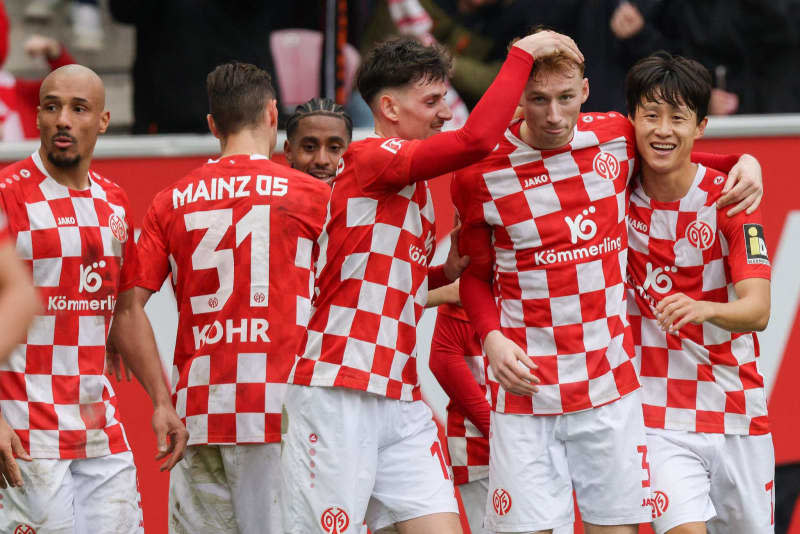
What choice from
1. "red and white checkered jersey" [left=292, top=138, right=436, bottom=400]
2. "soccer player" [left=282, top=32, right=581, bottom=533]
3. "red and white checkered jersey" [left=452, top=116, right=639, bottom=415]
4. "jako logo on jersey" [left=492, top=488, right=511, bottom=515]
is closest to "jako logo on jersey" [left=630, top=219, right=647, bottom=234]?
"red and white checkered jersey" [left=452, top=116, right=639, bottom=415]

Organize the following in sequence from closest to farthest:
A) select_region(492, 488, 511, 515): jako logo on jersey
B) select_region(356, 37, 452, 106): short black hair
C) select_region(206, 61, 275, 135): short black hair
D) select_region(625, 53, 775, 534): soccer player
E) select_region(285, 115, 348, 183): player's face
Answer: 1. select_region(492, 488, 511, 515): jako logo on jersey
2. select_region(356, 37, 452, 106): short black hair
3. select_region(625, 53, 775, 534): soccer player
4. select_region(206, 61, 275, 135): short black hair
5. select_region(285, 115, 348, 183): player's face

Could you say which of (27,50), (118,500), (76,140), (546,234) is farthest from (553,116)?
(27,50)

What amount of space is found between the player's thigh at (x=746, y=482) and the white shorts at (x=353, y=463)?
1042 mm

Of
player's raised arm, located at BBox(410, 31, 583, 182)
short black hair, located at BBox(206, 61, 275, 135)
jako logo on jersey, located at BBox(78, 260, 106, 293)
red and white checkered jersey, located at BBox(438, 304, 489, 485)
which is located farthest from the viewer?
red and white checkered jersey, located at BBox(438, 304, 489, 485)

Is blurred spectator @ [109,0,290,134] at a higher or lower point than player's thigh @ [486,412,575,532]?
higher

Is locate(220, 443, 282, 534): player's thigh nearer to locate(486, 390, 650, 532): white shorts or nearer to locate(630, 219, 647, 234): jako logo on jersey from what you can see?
locate(486, 390, 650, 532): white shorts

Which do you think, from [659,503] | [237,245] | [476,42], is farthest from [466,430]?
[476,42]

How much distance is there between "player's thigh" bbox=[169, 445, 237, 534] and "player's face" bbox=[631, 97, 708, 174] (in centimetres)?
192

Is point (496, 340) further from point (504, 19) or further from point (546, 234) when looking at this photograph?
point (504, 19)

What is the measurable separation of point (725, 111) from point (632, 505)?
3162mm

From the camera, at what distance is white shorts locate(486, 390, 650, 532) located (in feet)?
13.4

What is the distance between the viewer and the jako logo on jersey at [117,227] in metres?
4.71

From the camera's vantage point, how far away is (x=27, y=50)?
21.3 ft

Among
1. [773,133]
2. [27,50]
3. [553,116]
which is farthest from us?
[27,50]
